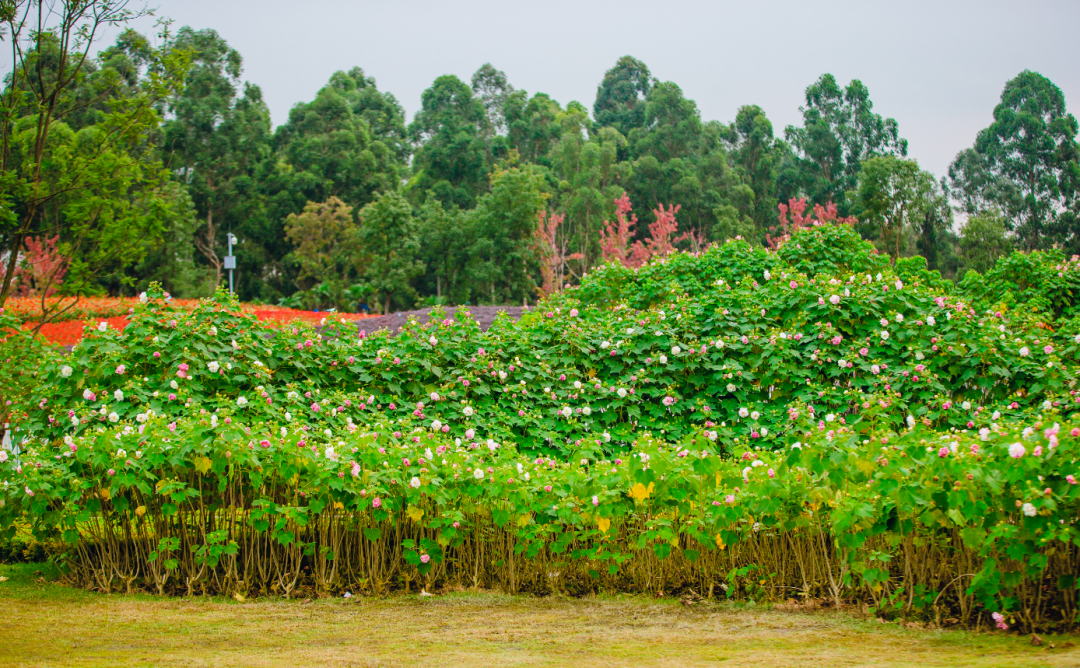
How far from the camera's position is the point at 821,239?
25.5 ft

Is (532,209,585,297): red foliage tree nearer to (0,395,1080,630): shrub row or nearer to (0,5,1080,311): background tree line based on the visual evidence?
(0,5,1080,311): background tree line

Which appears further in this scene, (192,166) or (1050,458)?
(192,166)

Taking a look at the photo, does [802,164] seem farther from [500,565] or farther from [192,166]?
[500,565]

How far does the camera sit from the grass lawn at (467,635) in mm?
2811

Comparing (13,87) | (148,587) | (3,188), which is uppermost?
(13,87)

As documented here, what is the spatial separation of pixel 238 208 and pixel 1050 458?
98.4ft

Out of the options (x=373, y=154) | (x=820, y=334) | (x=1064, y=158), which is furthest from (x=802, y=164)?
(x=820, y=334)

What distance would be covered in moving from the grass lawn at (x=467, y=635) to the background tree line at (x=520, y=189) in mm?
16773

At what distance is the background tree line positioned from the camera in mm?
23094

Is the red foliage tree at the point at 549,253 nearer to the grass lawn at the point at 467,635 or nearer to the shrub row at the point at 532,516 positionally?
the shrub row at the point at 532,516

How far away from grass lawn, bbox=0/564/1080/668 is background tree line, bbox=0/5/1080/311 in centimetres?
1677

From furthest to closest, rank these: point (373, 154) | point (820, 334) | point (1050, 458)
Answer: point (373, 154), point (820, 334), point (1050, 458)

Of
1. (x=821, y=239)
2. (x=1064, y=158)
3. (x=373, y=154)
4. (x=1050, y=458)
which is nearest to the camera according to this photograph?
(x=1050, y=458)

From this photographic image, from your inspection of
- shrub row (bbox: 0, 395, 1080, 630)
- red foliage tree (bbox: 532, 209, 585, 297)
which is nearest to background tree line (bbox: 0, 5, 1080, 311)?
red foliage tree (bbox: 532, 209, 585, 297)
